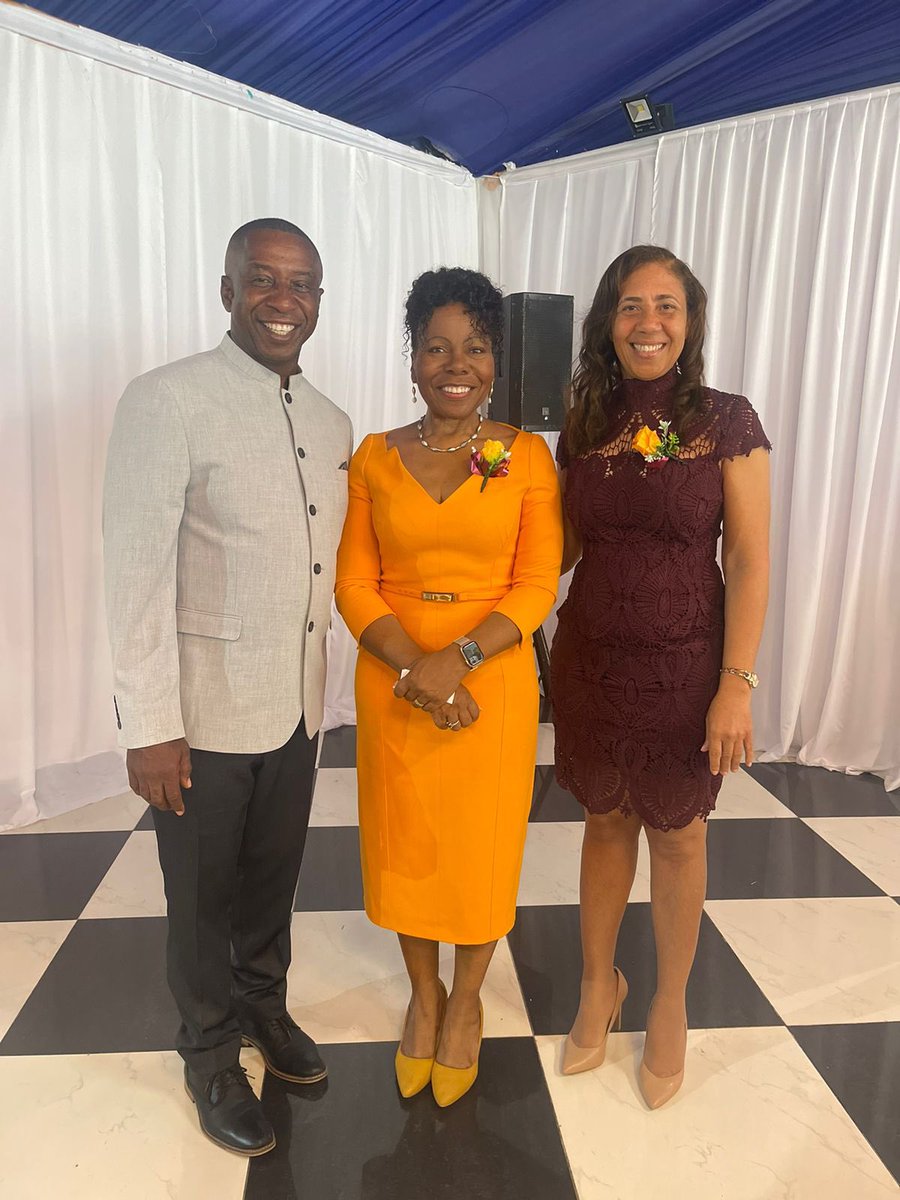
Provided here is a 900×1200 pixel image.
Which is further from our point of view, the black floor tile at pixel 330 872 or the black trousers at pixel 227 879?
the black floor tile at pixel 330 872

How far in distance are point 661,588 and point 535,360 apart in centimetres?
200

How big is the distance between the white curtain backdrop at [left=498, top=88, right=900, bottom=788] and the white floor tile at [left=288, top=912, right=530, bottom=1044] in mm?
2061

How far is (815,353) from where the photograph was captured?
3605 mm

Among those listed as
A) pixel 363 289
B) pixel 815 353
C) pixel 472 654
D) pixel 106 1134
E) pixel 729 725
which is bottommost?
pixel 106 1134

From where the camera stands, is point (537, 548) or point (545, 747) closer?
point (537, 548)

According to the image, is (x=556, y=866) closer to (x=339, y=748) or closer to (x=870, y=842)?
(x=870, y=842)

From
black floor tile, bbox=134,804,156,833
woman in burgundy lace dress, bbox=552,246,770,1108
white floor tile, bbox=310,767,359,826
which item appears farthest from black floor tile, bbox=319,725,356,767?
woman in burgundy lace dress, bbox=552,246,770,1108

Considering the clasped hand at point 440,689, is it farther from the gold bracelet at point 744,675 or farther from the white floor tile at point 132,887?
the white floor tile at point 132,887

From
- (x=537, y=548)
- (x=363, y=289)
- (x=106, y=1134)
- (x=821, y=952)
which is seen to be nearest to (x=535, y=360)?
(x=363, y=289)

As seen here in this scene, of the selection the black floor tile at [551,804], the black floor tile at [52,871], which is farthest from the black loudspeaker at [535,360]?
the black floor tile at [52,871]

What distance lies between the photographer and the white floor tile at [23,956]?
2.15m

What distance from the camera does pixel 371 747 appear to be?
1818mm

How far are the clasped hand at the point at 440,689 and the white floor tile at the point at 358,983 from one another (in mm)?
896

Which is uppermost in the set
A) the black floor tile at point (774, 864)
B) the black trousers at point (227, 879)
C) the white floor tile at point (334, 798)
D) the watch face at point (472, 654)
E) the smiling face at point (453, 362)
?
the smiling face at point (453, 362)
